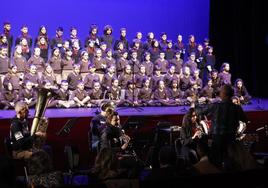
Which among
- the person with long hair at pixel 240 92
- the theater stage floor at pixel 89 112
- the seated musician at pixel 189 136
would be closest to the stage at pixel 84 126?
the theater stage floor at pixel 89 112

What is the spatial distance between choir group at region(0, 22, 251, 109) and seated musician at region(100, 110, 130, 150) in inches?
218

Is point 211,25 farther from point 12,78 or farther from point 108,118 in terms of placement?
point 108,118

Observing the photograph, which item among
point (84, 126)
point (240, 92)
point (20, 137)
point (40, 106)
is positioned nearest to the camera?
point (20, 137)

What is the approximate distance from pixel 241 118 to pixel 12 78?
8.26 m

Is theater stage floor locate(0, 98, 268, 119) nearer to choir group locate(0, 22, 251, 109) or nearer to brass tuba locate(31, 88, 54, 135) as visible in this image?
choir group locate(0, 22, 251, 109)

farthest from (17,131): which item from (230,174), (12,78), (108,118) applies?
(12,78)

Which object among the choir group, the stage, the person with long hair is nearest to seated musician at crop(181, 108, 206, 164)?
the stage

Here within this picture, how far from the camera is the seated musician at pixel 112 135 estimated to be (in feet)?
28.3

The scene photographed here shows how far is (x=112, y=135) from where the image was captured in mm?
8672

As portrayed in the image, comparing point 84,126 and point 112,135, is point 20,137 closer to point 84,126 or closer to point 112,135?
point 112,135

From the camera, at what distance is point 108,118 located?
8.77 meters

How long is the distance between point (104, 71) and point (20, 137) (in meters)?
8.05

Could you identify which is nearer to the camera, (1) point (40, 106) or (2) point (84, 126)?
(1) point (40, 106)

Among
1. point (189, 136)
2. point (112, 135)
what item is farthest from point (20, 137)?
point (189, 136)
